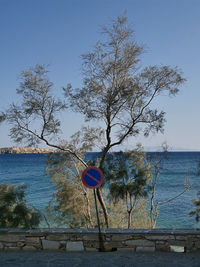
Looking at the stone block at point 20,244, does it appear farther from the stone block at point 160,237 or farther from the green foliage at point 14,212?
the green foliage at point 14,212

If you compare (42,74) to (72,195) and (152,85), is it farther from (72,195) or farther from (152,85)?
(72,195)

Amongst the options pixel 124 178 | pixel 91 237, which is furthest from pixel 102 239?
pixel 124 178

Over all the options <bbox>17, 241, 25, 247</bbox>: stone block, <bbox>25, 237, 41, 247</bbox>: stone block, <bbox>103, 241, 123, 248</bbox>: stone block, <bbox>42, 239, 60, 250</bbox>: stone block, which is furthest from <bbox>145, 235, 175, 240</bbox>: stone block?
<bbox>17, 241, 25, 247</bbox>: stone block

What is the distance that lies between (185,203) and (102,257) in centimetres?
1653

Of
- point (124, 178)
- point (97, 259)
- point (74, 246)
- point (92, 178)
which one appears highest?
point (92, 178)

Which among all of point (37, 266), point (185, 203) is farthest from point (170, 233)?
point (185, 203)

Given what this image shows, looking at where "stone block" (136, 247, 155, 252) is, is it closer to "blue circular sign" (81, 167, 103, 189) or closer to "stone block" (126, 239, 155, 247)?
"stone block" (126, 239, 155, 247)

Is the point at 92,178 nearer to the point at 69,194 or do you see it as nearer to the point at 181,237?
the point at 181,237

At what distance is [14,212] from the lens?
9.81 m

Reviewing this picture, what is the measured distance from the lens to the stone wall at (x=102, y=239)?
20.5 feet

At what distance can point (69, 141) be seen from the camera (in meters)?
14.3

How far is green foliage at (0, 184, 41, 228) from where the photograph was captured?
32.1ft

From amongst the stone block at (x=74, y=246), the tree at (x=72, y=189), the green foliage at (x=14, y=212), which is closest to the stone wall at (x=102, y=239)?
the stone block at (x=74, y=246)

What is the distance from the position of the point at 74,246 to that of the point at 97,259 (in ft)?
2.40
